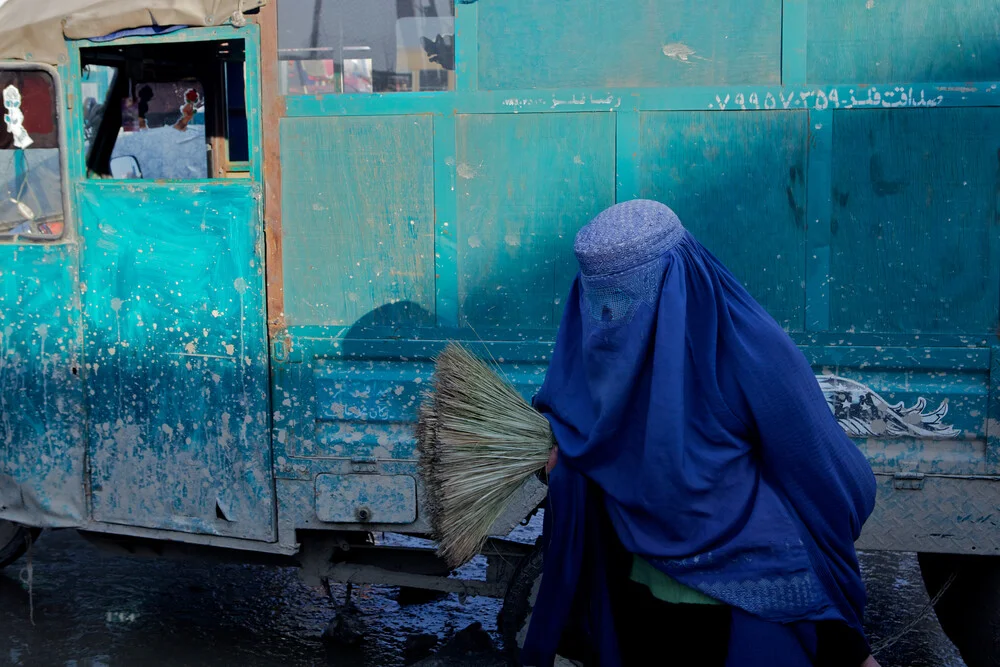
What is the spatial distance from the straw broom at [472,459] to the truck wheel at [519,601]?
1.06 meters

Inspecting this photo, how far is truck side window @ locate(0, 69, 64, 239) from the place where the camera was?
154 inches

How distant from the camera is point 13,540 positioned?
496 cm

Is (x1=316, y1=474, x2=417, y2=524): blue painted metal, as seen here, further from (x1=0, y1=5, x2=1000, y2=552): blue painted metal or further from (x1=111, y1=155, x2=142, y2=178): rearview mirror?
(x1=111, y1=155, x2=142, y2=178): rearview mirror

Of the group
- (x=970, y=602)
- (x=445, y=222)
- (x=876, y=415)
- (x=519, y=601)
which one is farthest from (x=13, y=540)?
(x=970, y=602)

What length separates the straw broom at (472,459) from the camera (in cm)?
253

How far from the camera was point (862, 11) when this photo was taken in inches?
131

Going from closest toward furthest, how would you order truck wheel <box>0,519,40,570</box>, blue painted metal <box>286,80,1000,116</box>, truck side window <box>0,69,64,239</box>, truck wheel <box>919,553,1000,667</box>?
1. blue painted metal <box>286,80,1000,116</box>
2. truck wheel <box>919,553,1000,667</box>
3. truck side window <box>0,69,64,239</box>
4. truck wheel <box>0,519,40,570</box>

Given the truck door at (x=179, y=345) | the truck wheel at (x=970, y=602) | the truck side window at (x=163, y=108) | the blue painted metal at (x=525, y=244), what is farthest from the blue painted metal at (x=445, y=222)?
the truck wheel at (x=970, y=602)

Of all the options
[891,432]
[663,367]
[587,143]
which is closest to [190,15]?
[587,143]

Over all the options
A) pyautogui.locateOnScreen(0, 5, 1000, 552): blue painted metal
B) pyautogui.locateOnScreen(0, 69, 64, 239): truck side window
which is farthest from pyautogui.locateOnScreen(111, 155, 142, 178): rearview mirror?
pyautogui.locateOnScreen(0, 5, 1000, 552): blue painted metal

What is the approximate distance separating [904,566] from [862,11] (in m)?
3.31

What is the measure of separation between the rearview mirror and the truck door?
2.49 feet

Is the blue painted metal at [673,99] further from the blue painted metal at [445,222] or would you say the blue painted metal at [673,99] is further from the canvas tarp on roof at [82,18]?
the canvas tarp on roof at [82,18]

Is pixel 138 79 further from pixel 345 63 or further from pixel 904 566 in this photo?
pixel 904 566
